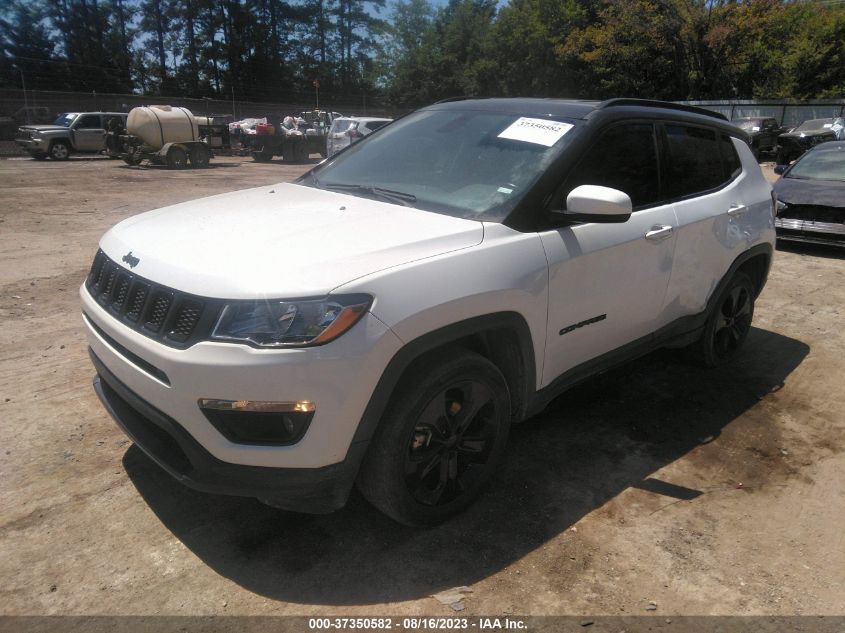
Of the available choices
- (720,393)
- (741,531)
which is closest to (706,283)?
(720,393)

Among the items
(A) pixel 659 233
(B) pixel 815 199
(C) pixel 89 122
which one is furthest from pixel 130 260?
(C) pixel 89 122

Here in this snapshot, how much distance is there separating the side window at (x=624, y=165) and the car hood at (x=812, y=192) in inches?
242

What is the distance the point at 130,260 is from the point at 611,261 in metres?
2.23

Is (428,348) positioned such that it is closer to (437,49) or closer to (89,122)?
(89,122)

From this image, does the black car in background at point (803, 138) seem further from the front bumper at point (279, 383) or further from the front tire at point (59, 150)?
the front tire at point (59, 150)

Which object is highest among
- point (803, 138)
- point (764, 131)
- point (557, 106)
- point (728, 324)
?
point (764, 131)

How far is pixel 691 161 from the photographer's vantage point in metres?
3.90

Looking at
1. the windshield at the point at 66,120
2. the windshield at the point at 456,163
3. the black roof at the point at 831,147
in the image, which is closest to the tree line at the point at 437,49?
the windshield at the point at 66,120

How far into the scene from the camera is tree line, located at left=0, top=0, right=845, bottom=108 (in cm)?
3634

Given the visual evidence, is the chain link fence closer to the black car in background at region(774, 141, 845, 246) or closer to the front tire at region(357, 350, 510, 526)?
the black car in background at region(774, 141, 845, 246)

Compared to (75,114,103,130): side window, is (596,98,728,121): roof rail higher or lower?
lower

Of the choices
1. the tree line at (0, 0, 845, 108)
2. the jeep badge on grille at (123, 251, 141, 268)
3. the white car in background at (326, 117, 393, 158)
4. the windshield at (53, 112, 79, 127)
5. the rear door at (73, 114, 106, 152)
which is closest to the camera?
the jeep badge on grille at (123, 251, 141, 268)

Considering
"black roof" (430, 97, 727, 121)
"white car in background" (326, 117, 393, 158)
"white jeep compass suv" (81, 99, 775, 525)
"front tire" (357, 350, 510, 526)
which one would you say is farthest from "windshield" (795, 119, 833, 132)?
"front tire" (357, 350, 510, 526)

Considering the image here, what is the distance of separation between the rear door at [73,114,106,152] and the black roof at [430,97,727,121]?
24.3 metres
